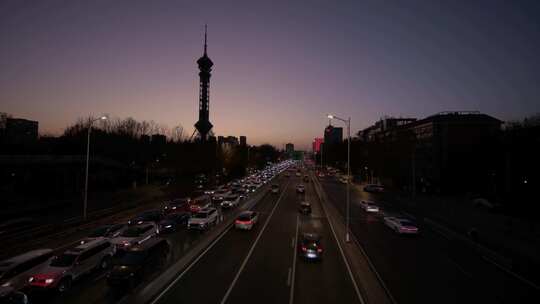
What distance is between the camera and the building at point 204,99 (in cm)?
13962

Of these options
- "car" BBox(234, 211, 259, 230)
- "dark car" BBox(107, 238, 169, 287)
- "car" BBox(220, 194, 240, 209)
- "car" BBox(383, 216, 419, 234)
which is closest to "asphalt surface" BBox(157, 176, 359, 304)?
"car" BBox(234, 211, 259, 230)

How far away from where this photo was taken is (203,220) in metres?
24.1

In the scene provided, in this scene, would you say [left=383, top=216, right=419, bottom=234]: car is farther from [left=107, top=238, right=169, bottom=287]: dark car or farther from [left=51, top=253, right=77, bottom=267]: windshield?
[left=51, top=253, right=77, bottom=267]: windshield

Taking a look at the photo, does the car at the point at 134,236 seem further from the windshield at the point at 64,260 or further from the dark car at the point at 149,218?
the windshield at the point at 64,260

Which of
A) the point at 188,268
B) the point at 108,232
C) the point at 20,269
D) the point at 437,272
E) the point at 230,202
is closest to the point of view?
the point at 20,269

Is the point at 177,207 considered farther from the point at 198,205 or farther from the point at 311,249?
the point at 311,249

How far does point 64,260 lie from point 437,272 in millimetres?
19521

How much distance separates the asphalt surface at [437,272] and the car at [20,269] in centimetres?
1661

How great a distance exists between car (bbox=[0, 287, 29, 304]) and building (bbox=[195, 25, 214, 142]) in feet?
420

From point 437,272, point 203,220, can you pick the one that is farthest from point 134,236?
point 437,272

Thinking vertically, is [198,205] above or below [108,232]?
above

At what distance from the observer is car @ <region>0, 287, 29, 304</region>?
11.1 m

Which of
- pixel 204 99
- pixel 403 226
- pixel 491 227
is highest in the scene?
pixel 204 99

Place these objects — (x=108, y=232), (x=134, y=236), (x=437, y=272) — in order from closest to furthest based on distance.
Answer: (x=437, y=272) < (x=134, y=236) < (x=108, y=232)
